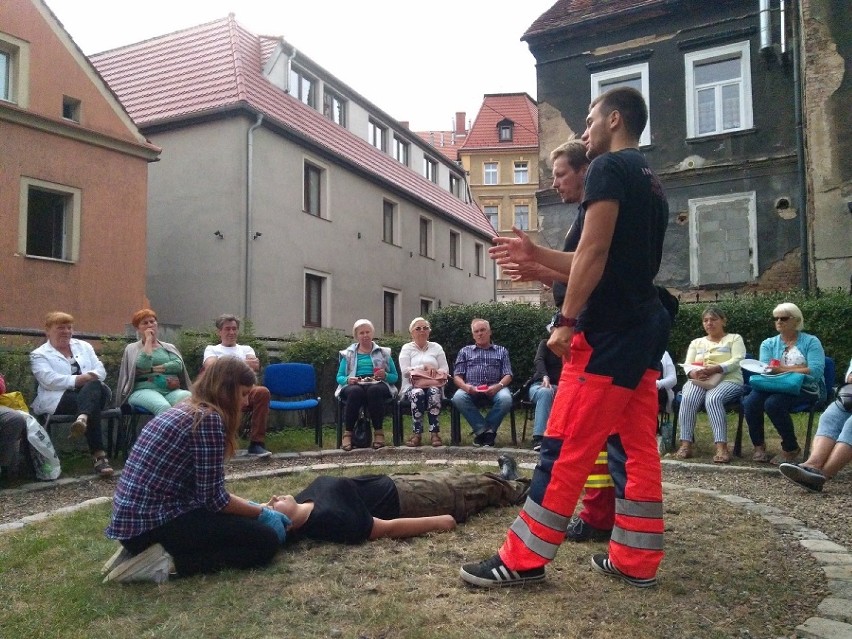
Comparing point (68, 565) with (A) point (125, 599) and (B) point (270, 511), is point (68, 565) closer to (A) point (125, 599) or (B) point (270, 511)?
(A) point (125, 599)

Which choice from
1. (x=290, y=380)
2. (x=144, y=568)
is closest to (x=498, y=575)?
(x=144, y=568)

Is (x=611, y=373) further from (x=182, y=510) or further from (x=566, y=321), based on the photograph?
(x=182, y=510)

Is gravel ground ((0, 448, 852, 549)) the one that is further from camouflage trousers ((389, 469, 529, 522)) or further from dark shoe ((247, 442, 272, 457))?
camouflage trousers ((389, 469, 529, 522))

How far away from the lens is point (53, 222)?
14961mm

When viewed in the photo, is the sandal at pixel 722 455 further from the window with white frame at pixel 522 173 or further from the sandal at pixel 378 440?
the window with white frame at pixel 522 173

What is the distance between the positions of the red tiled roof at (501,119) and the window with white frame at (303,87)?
28.3m

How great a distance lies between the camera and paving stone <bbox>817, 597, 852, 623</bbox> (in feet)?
9.21

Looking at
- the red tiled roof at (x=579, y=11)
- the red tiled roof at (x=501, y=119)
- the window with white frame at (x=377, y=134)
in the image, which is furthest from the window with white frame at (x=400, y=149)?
the red tiled roof at (x=501, y=119)

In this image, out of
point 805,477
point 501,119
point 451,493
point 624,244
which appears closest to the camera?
point 624,244

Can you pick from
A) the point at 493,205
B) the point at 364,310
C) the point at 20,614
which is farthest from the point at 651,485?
the point at 493,205

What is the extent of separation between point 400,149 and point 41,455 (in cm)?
2300

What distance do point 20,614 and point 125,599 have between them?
16.2 inches

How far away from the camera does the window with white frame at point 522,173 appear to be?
49.6 m

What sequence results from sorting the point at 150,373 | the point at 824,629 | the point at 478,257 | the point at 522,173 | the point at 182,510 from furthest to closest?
the point at 522,173 < the point at 478,257 < the point at 150,373 < the point at 182,510 < the point at 824,629
